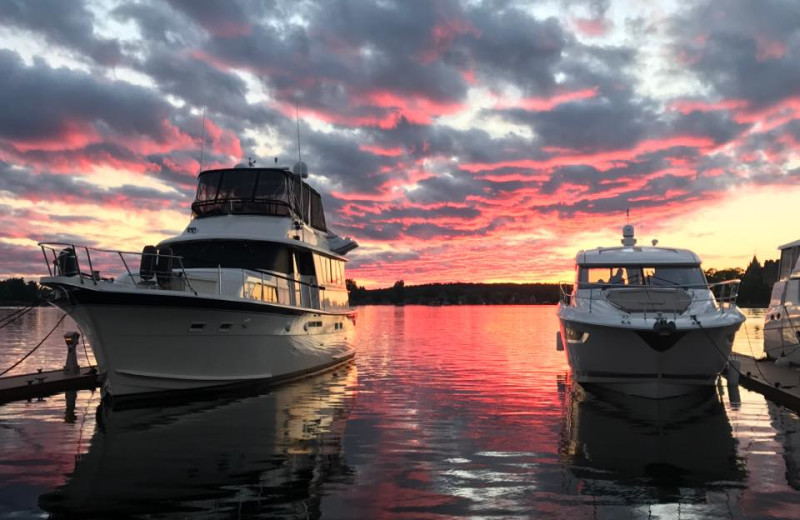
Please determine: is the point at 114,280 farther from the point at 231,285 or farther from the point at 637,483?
the point at 637,483

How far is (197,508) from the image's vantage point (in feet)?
23.5

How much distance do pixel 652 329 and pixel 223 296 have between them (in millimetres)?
8877

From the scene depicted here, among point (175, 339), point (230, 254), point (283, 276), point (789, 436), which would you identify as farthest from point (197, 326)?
point (789, 436)

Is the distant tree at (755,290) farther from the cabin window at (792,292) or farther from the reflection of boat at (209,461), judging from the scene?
the reflection of boat at (209,461)

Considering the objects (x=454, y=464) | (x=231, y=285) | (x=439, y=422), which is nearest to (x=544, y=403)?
(x=439, y=422)

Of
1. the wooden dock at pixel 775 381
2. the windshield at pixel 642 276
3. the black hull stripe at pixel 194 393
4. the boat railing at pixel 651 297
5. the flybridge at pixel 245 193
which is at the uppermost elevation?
the flybridge at pixel 245 193

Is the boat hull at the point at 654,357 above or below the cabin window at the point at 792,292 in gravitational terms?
below

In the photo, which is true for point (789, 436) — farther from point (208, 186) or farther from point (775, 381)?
point (208, 186)

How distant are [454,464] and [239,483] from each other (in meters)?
2.98

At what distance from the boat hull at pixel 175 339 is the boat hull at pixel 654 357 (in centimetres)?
736

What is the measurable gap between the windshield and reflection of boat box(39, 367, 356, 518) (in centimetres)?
723

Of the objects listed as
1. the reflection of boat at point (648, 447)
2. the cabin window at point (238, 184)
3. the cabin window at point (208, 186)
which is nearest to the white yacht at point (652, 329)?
the reflection of boat at point (648, 447)

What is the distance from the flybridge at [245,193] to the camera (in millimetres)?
18422

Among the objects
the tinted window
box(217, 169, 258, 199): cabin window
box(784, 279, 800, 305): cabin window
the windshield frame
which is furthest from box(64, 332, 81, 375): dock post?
box(784, 279, 800, 305): cabin window
